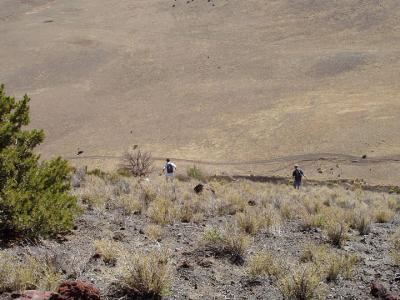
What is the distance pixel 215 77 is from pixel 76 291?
1798 inches

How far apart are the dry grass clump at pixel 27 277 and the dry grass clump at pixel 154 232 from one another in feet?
9.07

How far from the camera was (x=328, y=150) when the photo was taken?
33344 mm

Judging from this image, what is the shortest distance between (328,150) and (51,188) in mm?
27035

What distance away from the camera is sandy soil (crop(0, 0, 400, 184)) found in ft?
118

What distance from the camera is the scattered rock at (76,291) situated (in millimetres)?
5164

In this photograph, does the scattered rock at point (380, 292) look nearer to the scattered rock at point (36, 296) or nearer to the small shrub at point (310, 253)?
the small shrub at point (310, 253)

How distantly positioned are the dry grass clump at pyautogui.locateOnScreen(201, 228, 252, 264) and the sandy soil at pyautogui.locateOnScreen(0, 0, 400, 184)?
2291cm

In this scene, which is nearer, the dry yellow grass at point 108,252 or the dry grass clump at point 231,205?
the dry yellow grass at point 108,252

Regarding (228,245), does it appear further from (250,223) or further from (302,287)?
(302,287)

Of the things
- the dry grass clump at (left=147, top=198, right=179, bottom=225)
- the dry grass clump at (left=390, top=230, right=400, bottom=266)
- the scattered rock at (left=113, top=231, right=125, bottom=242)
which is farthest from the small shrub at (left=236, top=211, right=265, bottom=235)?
the dry grass clump at (left=390, top=230, right=400, bottom=266)

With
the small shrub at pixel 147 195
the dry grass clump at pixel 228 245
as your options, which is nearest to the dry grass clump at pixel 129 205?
the small shrub at pixel 147 195

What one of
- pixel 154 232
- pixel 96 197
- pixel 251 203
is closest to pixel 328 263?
pixel 154 232

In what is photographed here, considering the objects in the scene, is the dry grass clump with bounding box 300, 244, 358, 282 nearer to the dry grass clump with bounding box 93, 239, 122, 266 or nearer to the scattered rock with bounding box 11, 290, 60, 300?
the dry grass clump with bounding box 93, 239, 122, 266

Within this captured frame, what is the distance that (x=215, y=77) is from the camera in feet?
164
